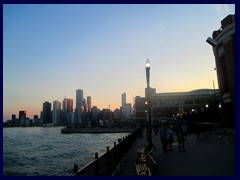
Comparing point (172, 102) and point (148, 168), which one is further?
point (172, 102)

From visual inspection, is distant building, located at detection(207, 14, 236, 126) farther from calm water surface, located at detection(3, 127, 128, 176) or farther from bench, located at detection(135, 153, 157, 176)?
calm water surface, located at detection(3, 127, 128, 176)

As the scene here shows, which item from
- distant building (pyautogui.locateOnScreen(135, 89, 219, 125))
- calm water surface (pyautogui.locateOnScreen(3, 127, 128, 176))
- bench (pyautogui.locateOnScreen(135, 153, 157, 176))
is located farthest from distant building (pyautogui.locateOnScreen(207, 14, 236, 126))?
distant building (pyautogui.locateOnScreen(135, 89, 219, 125))

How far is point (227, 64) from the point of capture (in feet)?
98.9

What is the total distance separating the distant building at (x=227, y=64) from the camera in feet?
94.1

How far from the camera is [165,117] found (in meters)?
99.9

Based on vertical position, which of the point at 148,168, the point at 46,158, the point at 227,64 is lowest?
the point at 46,158

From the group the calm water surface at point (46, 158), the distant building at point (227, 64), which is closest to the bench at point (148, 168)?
the calm water surface at point (46, 158)

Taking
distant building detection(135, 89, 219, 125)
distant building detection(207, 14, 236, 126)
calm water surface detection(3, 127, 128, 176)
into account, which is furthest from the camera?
distant building detection(135, 89, 219, 125)

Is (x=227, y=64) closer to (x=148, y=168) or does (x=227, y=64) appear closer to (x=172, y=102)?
(x=148, y=168)

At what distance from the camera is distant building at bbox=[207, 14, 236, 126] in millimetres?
28688

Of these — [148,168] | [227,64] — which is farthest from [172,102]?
[148,168]

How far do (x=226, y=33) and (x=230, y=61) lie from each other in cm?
363
